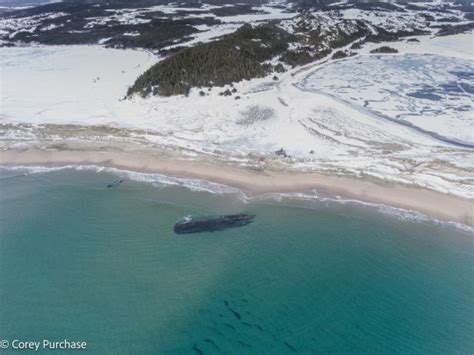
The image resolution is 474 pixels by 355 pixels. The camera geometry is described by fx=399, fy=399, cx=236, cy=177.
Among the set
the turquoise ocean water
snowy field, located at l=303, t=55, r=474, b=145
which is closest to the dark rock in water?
the turquoise ocean water

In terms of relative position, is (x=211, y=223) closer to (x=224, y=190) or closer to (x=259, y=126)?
(x=224, y=190)

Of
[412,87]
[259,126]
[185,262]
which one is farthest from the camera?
[412,87]

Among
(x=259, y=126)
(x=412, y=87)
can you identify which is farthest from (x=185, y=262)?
(x=412, y=87)

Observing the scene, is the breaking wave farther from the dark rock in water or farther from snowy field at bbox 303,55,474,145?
snowy field at bbox 303,55,474,145

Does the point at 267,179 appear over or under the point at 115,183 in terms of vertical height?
under

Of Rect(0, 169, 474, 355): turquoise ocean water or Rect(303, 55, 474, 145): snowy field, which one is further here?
Rect(303, 55, 474, 145): snowy field

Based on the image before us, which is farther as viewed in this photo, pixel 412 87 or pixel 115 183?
pixel 412 87

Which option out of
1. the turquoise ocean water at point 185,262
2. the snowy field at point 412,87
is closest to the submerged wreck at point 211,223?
the turquoise ocean water at point 185,262

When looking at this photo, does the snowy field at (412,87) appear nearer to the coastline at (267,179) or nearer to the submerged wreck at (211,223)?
the coastline at (267,179)
